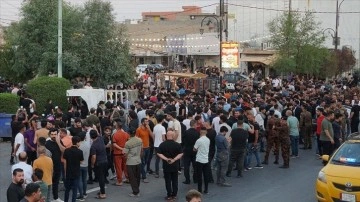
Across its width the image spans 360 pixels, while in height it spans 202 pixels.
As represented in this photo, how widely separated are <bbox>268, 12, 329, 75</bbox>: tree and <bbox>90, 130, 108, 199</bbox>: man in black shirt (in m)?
34.3

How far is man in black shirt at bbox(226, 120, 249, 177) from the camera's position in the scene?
52.2ft

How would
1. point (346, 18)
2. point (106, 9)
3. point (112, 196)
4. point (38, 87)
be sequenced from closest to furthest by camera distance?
point (112, 196)
point (38, 87)
point (106, 9)
point (346, 18)

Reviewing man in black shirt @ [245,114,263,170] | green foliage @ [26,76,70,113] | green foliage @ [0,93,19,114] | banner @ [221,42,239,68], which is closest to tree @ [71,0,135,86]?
green foliage @ [26,76,70,113]

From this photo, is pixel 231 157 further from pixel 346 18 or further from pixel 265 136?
pixel 346 18

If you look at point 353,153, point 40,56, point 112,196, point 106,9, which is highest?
point 106,9

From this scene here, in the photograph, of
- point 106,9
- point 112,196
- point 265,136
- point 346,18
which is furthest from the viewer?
point 346,18

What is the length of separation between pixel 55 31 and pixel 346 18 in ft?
166

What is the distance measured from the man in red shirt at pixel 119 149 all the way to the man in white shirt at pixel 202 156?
1.69 meters

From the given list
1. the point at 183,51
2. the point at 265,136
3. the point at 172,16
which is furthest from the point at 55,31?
the point at 172,16

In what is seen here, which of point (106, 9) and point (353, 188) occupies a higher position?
point (106, 9)

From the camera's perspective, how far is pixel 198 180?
14617 millimetres

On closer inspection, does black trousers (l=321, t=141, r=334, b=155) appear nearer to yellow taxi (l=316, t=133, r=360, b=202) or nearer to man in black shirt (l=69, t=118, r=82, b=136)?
yellow taxi (l=316, t=133, r=360, b=202)

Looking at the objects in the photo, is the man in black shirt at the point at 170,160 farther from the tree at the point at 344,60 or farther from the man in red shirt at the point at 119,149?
the tree at the point at 344,60

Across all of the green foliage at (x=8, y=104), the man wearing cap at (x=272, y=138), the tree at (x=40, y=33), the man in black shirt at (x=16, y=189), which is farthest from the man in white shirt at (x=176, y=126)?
the tree at (x=40, y=33)
